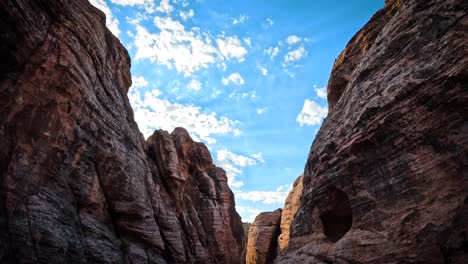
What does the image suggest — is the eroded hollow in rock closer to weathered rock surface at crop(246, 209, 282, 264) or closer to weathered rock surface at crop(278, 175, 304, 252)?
weathered rock surface at crop(278, 175, 304, 252)

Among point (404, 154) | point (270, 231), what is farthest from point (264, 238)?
point (404, 154)

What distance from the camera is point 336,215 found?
55.2ft

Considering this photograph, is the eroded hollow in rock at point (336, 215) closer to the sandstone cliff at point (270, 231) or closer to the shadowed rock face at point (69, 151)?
the shadowed rock face at point (69, 151)

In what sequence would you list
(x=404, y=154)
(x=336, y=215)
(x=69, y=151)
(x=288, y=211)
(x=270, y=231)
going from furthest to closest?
(x=270, y=231) < (x=288, y=211) < (x=69, y=151) < (x=336, y=215) < (x=404, y=154)

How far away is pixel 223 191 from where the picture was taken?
54.4 metres

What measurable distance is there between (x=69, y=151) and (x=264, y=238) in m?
33.6

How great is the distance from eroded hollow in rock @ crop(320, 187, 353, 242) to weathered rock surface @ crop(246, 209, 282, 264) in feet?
95.3

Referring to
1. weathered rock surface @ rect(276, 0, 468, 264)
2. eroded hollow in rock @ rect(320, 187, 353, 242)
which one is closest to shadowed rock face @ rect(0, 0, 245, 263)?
weathered rock surface @ rect(276, 0, 468, 264)

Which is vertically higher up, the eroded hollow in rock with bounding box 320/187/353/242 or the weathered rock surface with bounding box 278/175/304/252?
the weathered rock surface with bounding box 278/175/304/252

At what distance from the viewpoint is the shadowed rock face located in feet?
48.7

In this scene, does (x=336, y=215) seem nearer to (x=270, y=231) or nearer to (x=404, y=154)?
(x=404, y=154)

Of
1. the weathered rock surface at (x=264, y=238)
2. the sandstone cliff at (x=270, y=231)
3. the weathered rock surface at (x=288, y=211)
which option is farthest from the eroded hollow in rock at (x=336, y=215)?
the weathered rock surface at (x=264, y=238)

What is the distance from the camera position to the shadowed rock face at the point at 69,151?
584 inches

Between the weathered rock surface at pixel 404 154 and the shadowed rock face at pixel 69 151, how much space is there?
12972mm
